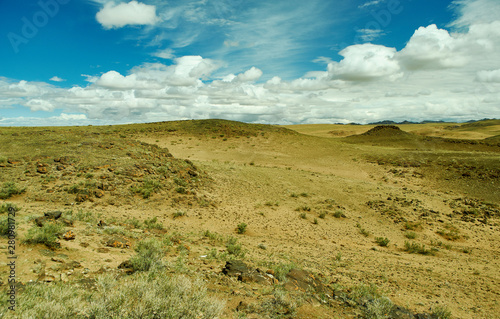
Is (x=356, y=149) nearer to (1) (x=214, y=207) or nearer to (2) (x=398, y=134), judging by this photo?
(2) (x=398, y=134)

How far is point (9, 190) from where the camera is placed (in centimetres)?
963

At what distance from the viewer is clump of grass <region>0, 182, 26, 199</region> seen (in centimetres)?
952

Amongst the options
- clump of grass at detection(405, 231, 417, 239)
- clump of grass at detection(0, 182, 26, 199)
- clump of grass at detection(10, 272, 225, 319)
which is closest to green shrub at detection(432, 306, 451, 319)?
clump of grass at detection(10, 272, 225, 319)

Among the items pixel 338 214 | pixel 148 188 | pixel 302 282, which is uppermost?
pixel 148 188

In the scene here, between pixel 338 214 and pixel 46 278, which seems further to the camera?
pixel 338 214

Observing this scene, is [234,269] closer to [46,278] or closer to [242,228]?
[46,278]

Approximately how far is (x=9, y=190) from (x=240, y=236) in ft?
29.5

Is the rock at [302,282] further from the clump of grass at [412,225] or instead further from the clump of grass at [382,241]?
the clump of grass at [412,225]

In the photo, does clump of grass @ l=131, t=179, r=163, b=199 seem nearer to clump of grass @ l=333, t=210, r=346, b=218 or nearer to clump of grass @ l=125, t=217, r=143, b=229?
clump of grass @ l=125, t=217, r=143, b=229

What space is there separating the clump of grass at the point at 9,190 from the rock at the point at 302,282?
10775 mm

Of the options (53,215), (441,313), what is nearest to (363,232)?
(441,313)

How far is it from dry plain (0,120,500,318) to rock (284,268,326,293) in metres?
0.05

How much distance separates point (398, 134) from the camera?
2111 inches

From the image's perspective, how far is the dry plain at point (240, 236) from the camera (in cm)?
447
